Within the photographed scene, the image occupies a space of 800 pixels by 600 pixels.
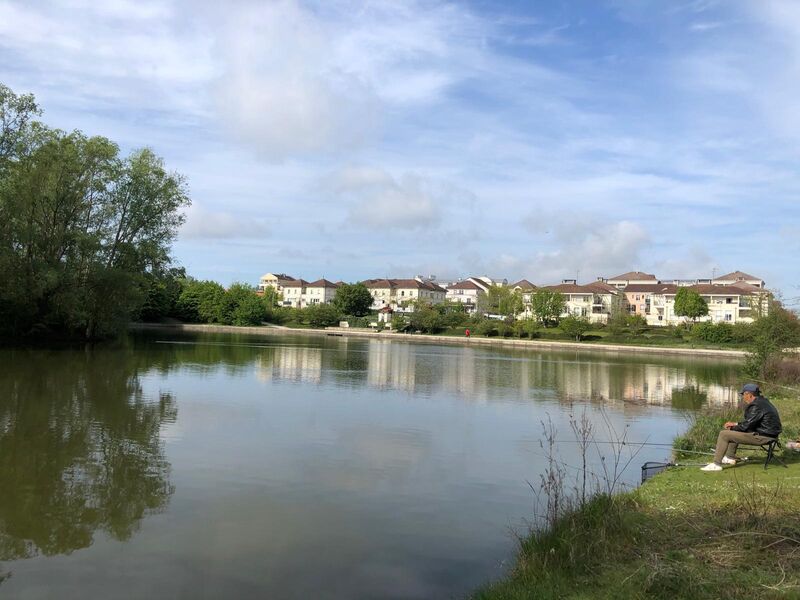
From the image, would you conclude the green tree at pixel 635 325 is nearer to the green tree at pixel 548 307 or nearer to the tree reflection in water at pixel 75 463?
the green tree at pixel 548 307

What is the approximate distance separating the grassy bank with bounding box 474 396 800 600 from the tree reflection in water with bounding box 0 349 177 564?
17.1 ft

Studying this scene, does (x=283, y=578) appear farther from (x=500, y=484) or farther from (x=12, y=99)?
(x=12, y=99)

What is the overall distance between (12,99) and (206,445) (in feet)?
91.1

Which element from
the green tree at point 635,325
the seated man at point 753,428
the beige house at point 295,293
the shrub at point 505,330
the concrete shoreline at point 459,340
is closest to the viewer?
the seated man at point 753,428

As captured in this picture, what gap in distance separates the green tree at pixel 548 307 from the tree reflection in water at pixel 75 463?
82.4 metres

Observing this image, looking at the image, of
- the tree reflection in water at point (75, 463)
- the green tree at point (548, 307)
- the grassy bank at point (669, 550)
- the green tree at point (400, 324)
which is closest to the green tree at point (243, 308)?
the green tree at point (400, 324)

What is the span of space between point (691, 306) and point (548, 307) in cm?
2160

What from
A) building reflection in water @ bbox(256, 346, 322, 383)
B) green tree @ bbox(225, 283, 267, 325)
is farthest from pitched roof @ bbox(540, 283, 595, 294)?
building reflection in water @ bbox(256, 346, 322, 383)

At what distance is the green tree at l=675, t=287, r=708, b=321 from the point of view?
99.1 m

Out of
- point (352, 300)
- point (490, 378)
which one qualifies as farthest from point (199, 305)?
point (490, 378)

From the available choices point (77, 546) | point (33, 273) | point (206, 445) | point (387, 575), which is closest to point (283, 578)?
point (387, 575)

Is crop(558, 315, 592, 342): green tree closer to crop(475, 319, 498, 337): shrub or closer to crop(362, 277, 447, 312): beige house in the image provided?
crop(475, 319, 498, 337): shrub

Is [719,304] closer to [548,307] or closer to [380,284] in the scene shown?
[548,307]

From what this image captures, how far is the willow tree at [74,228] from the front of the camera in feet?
111
